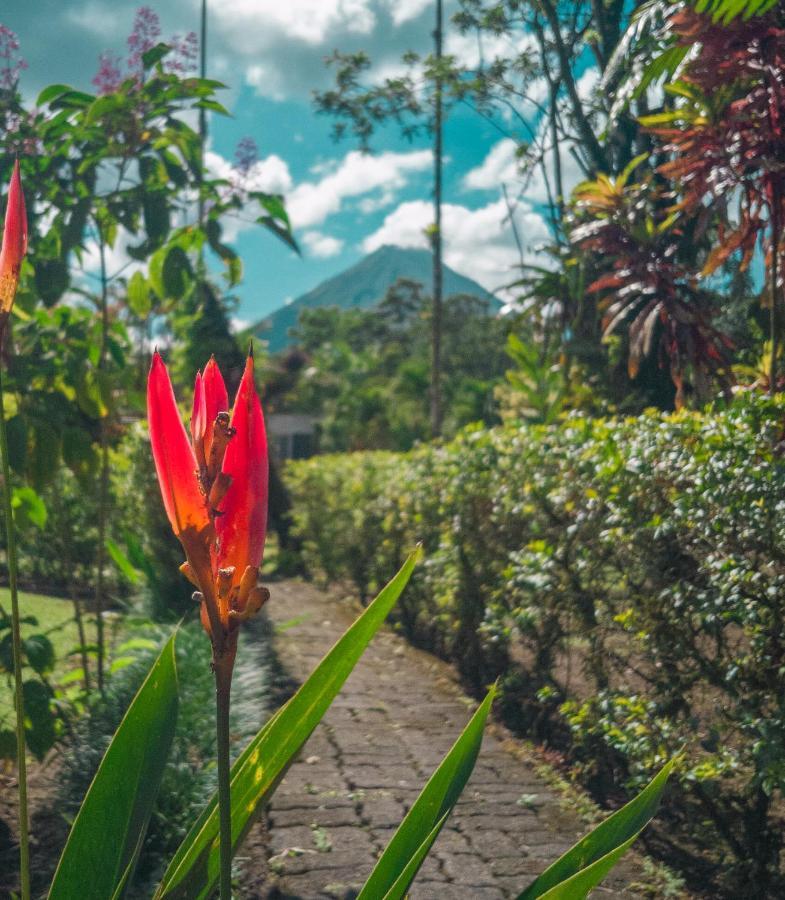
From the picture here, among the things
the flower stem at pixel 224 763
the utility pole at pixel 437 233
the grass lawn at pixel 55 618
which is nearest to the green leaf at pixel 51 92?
the flower stem at pixel 224 763

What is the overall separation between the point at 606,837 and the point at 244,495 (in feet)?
2.60

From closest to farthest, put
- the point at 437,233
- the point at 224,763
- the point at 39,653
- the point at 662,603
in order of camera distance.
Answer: the point at 224,763 → the point at 39,653 → the point at 662,603 → the point at 437,233

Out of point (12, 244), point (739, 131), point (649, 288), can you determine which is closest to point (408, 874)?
point (12, 244)

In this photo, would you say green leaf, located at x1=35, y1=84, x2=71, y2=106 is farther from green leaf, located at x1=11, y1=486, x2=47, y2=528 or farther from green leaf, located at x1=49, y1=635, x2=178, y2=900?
green leaf, located at x1=49, y1=635, x2=178, y2=900

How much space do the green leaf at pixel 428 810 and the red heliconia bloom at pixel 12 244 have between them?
83 cm

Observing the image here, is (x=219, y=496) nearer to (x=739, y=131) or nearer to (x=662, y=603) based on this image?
(x=662, y=603)

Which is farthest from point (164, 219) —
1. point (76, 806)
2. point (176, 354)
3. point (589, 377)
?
point (176, 354)

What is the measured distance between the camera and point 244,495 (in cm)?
96

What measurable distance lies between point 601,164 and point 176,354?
709 centimetres

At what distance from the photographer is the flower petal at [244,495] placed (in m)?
0.95

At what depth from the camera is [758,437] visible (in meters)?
3.13

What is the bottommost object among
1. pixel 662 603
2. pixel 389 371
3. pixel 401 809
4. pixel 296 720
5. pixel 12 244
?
pixel 401 809

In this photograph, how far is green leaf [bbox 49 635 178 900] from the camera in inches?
52.5

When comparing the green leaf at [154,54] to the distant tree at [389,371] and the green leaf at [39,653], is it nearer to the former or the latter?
the green leaf at [39,653]
